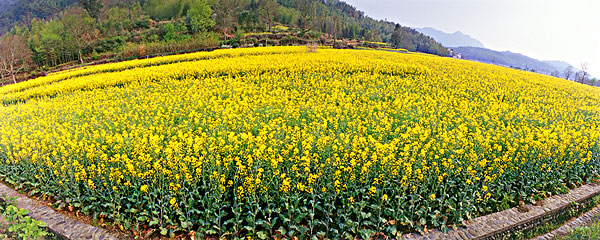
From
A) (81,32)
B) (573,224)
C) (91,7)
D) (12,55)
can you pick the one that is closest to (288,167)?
(573,224)

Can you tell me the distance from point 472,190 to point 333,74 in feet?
43.3

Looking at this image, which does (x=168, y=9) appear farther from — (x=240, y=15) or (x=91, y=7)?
(x=240, y=15)

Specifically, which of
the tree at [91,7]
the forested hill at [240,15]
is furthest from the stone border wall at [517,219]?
the tree at [91,7]

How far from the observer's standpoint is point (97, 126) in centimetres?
836

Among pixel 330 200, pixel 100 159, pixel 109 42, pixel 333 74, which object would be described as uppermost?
pixel 109 42

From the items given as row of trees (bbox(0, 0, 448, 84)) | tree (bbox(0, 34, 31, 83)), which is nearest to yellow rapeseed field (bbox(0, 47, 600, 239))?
row of trees (bbox(0, 0, 448, 84))

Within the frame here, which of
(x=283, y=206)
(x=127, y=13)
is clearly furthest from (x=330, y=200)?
(x=127, y=13)

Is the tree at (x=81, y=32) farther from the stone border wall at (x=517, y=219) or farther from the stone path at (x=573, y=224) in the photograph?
the stone path at (x=573, y=224)

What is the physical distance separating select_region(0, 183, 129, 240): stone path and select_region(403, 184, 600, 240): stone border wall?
5.45 meters

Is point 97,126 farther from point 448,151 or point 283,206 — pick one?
point 448,151

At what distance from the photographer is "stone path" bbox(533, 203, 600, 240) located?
5439 millimetres

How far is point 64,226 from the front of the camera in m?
4.94

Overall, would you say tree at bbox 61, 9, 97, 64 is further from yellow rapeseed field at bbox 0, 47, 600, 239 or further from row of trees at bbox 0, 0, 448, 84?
yellow rapeseed field at bbox 0, 47, 600, 239

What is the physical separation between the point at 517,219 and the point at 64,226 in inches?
348
